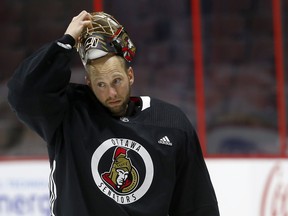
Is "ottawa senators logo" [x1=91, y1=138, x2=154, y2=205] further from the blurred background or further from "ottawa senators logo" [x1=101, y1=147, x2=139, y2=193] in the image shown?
the blurred background

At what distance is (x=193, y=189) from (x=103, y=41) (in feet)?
1.50

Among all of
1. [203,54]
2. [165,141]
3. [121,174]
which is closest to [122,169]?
[121,174]

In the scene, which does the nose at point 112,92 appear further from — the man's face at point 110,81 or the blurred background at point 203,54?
the blurred background at point 203,54

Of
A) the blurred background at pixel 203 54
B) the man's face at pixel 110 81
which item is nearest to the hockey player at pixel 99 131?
the man's face at pixel 110 81

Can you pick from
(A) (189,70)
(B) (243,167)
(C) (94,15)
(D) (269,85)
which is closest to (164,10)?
(A) (189,70)

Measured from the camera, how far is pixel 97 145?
1852mm

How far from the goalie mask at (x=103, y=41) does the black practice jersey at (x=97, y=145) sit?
0.26ft

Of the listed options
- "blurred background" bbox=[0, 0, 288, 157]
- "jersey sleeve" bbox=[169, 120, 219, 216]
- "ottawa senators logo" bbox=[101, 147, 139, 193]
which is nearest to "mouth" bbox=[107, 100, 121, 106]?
"ottawa senators logo" bbox=[101, 147, 139, 193]

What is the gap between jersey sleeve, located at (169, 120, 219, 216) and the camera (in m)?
1.96

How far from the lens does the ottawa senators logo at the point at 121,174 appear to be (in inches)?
72.3

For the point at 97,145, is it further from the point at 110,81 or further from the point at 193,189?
the point at 193,189

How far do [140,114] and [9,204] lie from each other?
1.57 m

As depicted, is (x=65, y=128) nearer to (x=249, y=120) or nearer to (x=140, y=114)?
(x=140, y=114)

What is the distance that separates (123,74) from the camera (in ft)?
6.09
